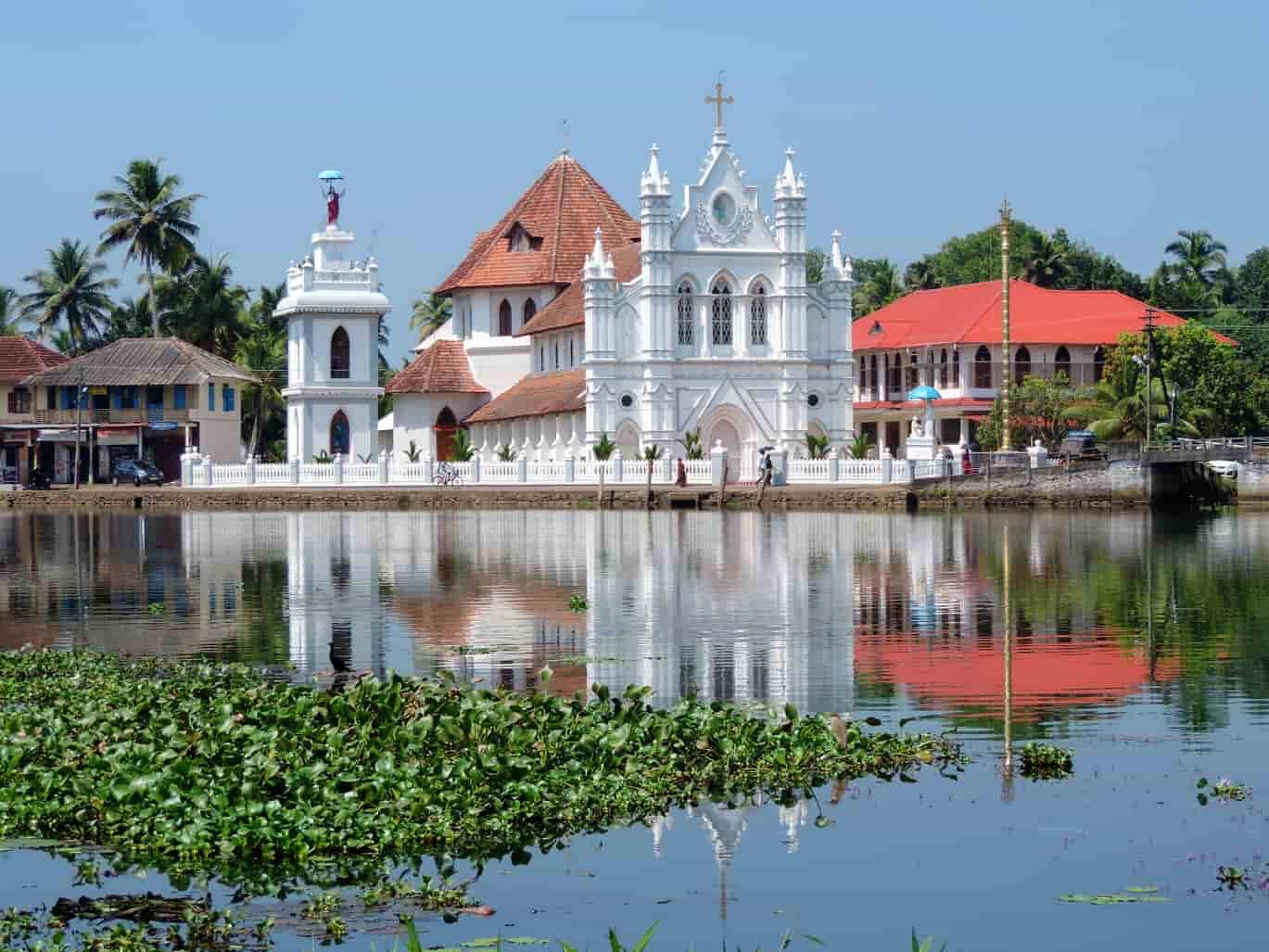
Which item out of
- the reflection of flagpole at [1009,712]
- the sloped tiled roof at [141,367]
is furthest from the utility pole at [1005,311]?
the reflection of flagpole at [1009,712]

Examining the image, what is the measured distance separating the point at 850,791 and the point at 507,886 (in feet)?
12.4

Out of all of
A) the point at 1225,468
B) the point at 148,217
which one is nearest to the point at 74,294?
the point at 148,217

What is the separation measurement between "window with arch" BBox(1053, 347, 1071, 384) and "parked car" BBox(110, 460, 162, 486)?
123ft

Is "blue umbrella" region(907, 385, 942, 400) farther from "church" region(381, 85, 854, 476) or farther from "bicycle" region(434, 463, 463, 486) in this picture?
"bicycle" region(434, 463, 463, 486)

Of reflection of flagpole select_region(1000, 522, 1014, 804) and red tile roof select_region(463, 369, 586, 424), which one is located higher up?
red tile roof select_region(463, 369, 586, 424)

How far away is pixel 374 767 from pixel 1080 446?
5881 centimetres

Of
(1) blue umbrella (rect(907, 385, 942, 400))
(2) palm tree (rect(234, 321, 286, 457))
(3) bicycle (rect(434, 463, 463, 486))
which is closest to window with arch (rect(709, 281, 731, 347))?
(1) blue umbrella (rect(907, 385, 942, 400))

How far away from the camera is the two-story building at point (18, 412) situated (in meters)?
86.8

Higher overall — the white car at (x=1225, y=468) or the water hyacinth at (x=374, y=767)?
the white car at (x=1225, y=468)

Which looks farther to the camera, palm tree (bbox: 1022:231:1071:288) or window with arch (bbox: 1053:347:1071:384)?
palm tree (bbox: 1022:231:1071:288)

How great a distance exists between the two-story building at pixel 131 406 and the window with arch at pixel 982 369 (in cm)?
3139

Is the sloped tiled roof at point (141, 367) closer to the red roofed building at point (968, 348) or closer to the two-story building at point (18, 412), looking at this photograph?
the two-story building at point (18, 412)

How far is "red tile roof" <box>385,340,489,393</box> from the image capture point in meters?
86.9

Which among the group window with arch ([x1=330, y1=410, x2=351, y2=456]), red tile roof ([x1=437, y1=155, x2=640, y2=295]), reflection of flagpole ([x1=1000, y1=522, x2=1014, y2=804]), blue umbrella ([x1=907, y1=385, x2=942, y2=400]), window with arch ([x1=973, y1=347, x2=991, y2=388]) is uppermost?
red tile roof ([x1=437, y1=155, x2=640, y2=295])
